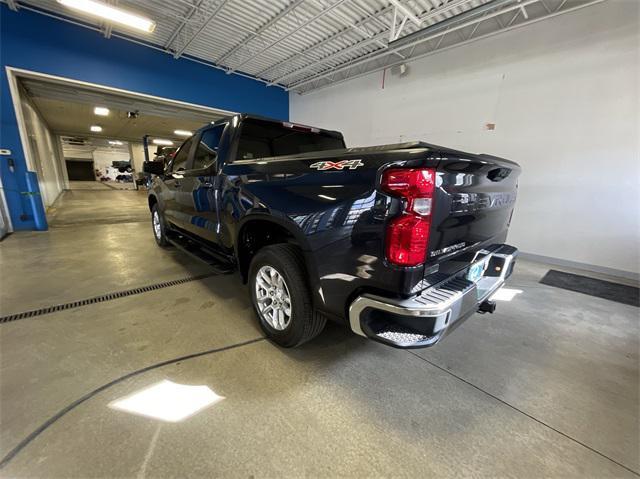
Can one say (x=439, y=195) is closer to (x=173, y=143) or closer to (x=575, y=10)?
(x=575, y=10)

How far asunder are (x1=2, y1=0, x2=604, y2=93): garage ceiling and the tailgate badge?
13.4 ft

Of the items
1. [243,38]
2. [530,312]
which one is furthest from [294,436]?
[243,38]

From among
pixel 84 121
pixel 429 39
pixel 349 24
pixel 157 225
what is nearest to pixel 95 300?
pixel 157 225

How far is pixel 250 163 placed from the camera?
2039 mm

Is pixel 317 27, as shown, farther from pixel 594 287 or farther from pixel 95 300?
pixel 594 287

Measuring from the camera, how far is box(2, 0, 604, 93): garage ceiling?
13.8ft

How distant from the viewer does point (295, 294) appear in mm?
1722

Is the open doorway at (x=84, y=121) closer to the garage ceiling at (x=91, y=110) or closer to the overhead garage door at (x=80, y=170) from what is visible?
the garage ceiling at (x=91, y=110)

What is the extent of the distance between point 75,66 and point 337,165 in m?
7.27

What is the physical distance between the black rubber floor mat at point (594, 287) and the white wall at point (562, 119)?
0.56 meters

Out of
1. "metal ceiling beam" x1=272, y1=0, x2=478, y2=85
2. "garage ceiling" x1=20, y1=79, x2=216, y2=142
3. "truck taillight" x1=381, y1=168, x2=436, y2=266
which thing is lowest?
"truck taillight" x1=381, y1=168, x2=436, y2=266

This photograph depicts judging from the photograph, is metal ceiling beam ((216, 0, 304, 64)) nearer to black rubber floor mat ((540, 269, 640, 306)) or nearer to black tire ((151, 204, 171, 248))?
black tire ((151, 204, 171, 248))

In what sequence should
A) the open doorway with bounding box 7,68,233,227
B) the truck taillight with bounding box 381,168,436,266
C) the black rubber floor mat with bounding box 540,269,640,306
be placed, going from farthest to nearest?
1. the open doorway with bounding box 7,68,233,227
2. the black rubber floor mat with bounding box 540,269,640,306
3. the truck taillight with bounding box 381,168,436,266

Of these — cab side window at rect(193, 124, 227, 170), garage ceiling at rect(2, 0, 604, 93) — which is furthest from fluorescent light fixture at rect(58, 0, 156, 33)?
cab side window at rect(193, 124, 227, 170)
